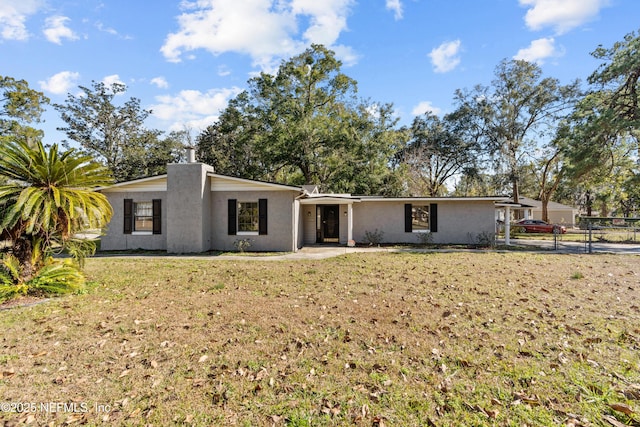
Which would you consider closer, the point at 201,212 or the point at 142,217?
the point at 201,212

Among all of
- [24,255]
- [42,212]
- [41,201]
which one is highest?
[41,201]

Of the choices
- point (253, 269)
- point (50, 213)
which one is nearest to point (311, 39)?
point (253, 269)

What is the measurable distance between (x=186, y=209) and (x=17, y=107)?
23370mm

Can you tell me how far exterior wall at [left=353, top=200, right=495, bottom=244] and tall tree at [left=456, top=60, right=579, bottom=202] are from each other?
16.2 m

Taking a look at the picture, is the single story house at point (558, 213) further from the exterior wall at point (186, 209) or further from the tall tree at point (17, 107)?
the tall tree at point (17, 107)

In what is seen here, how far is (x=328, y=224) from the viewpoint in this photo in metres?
17.2

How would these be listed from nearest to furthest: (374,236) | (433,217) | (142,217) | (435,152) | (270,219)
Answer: (270,219), (142,217), (433,217), (374,236), (435,152)

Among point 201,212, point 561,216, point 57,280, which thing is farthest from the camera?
point 561,216

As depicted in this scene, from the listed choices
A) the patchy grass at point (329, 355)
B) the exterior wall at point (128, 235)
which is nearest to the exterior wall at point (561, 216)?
the patchy grass at point (329, 355)

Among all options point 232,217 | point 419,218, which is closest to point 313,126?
point 419,218

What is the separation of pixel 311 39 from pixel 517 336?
83.4 ft

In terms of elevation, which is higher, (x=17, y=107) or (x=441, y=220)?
(x=17, y=107)

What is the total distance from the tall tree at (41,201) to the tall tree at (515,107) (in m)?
32.0

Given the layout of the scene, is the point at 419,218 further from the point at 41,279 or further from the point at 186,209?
the point at 41,279
